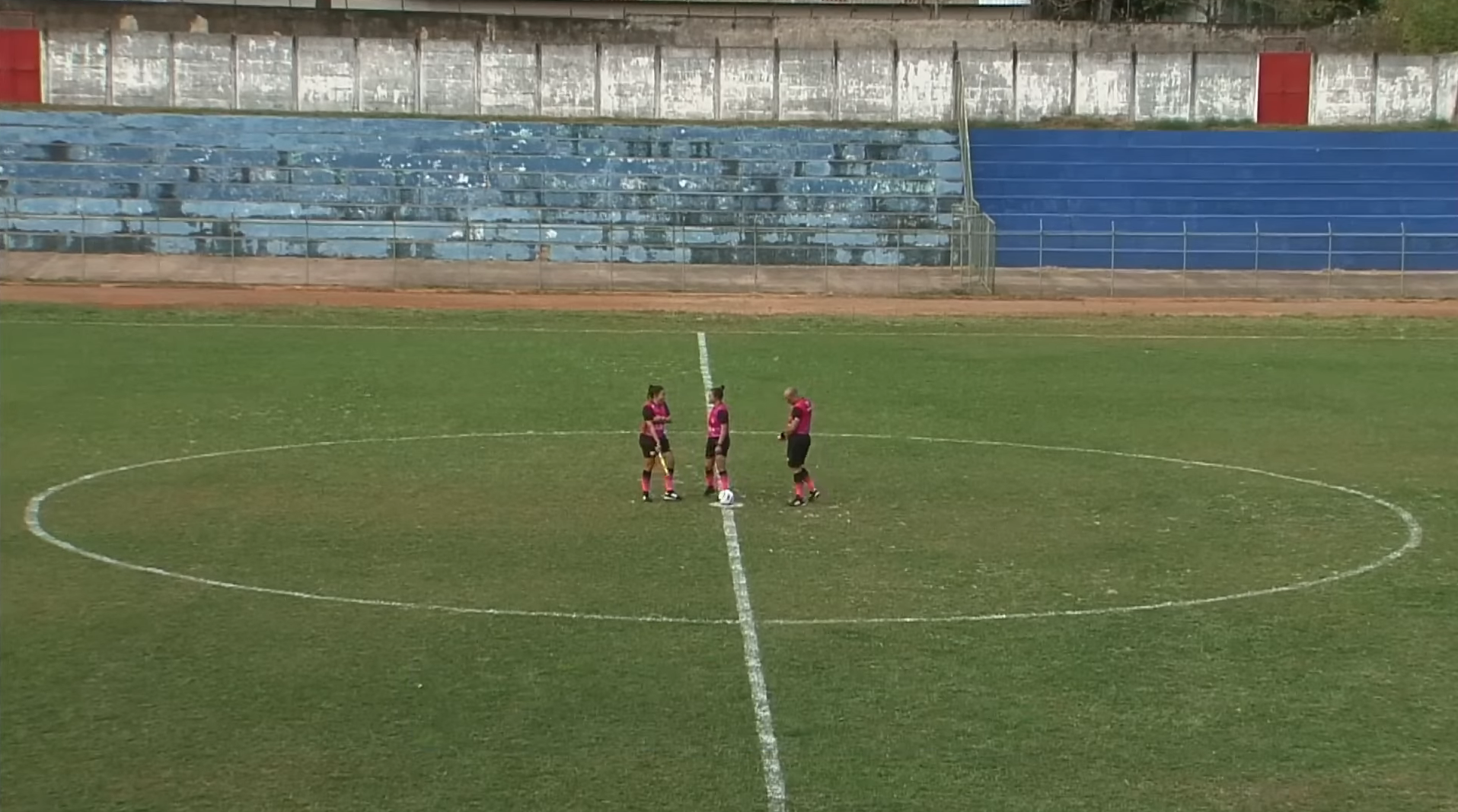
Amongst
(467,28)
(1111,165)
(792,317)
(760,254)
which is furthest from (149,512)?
(467,28)

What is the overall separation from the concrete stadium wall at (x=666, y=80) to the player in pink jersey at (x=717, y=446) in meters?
43.2

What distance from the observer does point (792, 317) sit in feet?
143

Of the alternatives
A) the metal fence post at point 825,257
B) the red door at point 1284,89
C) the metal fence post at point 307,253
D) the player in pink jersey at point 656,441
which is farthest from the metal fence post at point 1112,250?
the player in pink jersey at point 656,441

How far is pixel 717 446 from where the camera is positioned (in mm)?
21484

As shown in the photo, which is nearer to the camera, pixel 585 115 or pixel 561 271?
pixel 561 271

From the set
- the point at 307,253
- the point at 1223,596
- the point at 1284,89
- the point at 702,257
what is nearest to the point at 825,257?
the point at 702,257

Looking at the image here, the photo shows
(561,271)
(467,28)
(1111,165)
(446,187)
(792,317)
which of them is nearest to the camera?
(792,317)

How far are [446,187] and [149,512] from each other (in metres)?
36.9

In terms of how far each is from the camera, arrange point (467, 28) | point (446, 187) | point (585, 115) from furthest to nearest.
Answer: point (467, 28) → point (585, 115) → point (446, 187)

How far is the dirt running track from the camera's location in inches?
1761

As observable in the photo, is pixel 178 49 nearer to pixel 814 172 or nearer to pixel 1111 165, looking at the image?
pixel 814 172

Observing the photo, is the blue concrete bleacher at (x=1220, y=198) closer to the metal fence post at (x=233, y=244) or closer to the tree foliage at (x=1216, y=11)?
the metal fence post at (x=233, y=244)

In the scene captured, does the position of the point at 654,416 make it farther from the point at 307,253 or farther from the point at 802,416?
the point at 307,253

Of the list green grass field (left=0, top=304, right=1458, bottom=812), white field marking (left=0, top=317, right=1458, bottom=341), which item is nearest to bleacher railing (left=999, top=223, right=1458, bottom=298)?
white field marking (left=0, top=317, right=1458, bottom=341)
